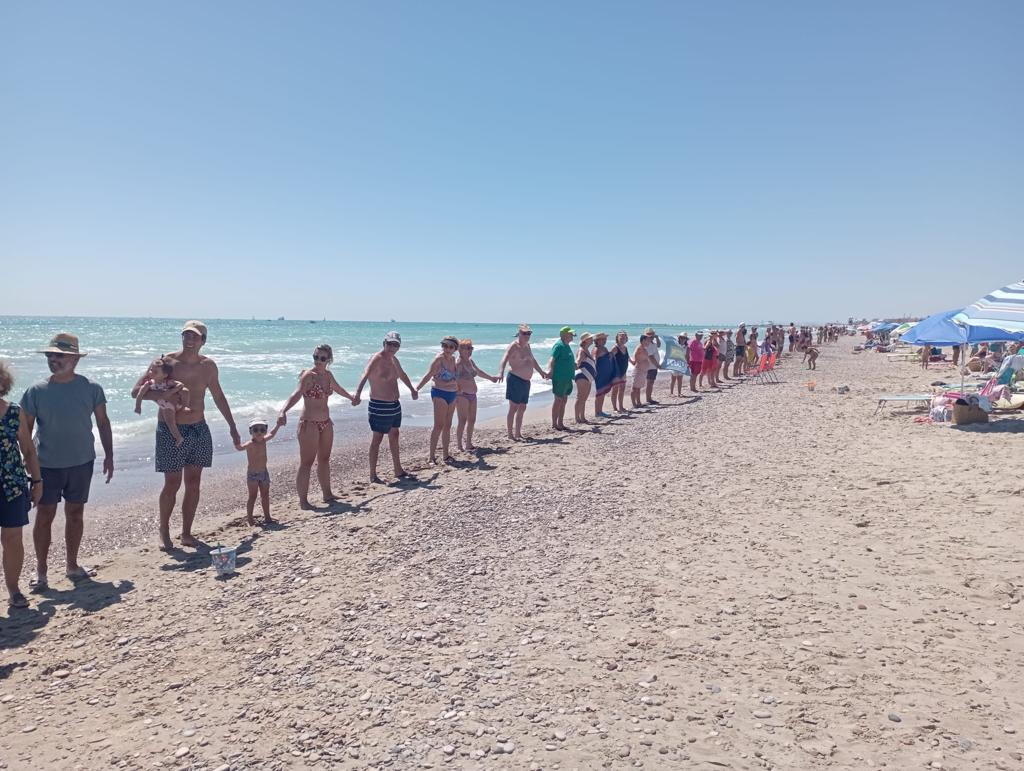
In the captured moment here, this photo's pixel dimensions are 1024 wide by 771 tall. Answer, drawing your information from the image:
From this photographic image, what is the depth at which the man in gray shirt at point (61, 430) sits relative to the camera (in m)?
4.43

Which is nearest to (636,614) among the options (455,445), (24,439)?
(24,439)

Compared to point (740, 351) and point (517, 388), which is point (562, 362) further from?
point (740, 351)

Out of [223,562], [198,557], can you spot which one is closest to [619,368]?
[198,557]

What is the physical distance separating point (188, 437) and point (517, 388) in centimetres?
535

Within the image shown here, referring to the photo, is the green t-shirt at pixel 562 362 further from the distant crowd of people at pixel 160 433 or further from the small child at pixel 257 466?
the small child at pixel 257 466

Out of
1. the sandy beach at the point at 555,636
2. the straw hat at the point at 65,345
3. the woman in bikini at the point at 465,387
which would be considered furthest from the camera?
the woman in bikini at the point at 465,387

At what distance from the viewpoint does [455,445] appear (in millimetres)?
9742

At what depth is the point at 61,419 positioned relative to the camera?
448 centimetres

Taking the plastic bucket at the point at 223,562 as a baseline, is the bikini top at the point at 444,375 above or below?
above

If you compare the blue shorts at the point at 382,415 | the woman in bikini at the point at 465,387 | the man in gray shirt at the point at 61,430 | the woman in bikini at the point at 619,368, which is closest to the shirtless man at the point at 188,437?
the man in gray shirt at the point at 61,430

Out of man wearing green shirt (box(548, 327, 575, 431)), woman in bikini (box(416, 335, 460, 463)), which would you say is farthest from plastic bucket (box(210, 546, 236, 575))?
man wearing green shirt (box(548, 327, 575, 431))

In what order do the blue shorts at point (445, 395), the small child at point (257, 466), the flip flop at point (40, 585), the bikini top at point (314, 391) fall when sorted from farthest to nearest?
the blue shorts at point (445, 395)
the bikini top at point (314, 391)
the small child at point (257, 466)
the flip flop at point (40, 585)

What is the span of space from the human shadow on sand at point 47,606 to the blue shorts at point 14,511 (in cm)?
66

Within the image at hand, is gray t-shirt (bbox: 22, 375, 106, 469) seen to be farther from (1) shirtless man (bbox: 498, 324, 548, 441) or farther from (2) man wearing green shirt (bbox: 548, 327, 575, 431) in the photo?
(2) man wearing green shirt (bbox: 548, 327, 575, 431)
